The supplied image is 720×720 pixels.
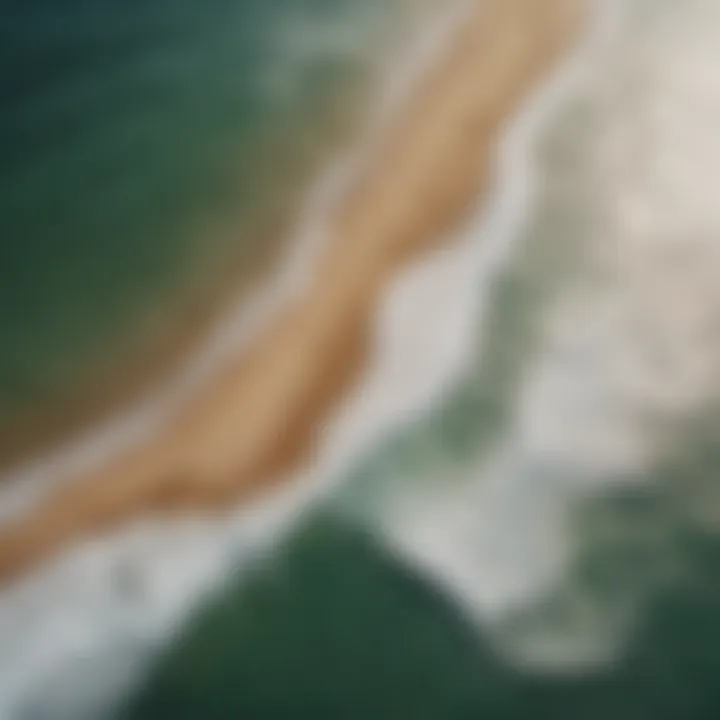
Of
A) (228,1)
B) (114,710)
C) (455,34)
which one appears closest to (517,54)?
(455,34)

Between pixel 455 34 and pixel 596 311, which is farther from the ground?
pixel 455 34

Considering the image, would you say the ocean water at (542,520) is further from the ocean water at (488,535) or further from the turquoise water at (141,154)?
the turquoise water at (141,154)

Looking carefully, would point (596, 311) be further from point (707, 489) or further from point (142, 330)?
point (142, 330)

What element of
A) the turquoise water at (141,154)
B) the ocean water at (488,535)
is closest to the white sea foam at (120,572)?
the ocean water at (488,535)

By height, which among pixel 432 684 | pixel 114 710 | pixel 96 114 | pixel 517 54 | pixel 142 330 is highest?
pixel 96 114

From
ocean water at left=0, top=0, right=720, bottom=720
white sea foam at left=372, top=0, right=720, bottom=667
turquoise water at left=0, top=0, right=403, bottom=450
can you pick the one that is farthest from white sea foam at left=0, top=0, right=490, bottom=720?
white sea foam at left=372, top=0, right=720, bottom=667

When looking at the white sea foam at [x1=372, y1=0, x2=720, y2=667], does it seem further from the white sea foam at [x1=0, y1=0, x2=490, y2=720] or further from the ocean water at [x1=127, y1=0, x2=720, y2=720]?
the white sea foam at [x1=0, y1=0, x2=490, y2=720]

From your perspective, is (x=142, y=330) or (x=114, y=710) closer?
(x=114, y=710)
